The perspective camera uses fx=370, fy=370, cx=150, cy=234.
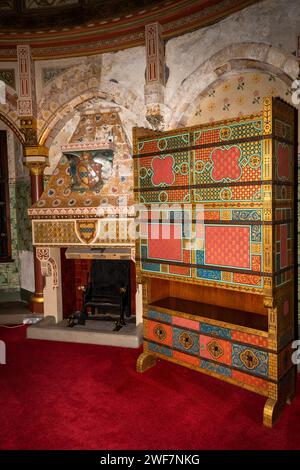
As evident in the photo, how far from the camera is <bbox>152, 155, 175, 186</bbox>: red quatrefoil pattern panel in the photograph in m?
3.51

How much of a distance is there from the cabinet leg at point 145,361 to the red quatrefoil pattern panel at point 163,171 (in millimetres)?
1812

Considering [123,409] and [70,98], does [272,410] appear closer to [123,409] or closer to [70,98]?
[123,409]

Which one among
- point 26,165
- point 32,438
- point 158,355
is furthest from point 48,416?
point 26,165

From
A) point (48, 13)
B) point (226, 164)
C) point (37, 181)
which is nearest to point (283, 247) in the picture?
point (226, 164)

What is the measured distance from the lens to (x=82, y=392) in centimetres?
351

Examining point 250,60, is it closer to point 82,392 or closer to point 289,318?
point 289,318

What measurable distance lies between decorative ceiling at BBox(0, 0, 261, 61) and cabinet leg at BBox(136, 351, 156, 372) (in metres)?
3.84

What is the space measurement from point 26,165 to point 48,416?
365 cm

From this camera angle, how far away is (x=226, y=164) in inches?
122

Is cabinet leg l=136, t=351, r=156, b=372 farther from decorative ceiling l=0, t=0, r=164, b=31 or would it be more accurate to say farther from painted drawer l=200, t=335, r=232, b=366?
decorative ceiling l=0, t=0, r=164, b=31

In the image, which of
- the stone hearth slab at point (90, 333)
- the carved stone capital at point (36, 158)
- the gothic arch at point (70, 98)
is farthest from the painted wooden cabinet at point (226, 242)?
the carved stone capital at point (36, 158)

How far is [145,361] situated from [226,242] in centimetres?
165

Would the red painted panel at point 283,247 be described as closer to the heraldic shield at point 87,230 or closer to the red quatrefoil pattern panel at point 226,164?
the red quatrefoil pattern panel at point 226,164

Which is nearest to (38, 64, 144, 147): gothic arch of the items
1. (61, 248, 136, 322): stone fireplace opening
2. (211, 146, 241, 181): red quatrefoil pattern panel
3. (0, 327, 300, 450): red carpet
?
(61, 248, 136, 322): stone fireplace opening
